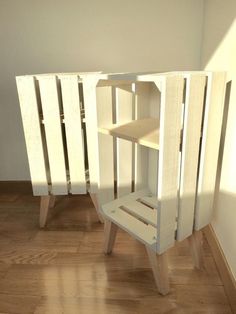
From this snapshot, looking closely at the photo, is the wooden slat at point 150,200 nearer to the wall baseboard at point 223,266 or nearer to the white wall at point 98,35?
the wall baseboard at point 223,266

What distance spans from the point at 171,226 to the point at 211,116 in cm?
39

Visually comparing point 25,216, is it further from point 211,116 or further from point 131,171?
point 211,116

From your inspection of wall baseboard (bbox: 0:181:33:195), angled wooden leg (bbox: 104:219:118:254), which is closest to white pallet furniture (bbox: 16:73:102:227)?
angled wooden leg (bbox: 104:219:118:254)

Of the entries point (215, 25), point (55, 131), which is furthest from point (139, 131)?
point (215, 25)

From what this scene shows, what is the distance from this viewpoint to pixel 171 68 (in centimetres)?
137

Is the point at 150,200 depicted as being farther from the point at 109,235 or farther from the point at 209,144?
the point at 209,144

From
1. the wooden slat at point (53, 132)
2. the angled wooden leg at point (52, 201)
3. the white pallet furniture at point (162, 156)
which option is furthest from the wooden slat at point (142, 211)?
the angled wooden leg at point (52, 201)

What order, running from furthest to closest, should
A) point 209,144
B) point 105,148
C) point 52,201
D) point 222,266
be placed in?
1. point 52,201
2. point 105,148
3. point 222,266
4. point 209,144

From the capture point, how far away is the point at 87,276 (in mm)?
1013

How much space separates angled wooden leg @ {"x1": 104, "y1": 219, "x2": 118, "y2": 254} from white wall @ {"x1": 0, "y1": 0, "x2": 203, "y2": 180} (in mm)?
Result: 842

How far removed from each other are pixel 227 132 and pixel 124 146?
1.34ft

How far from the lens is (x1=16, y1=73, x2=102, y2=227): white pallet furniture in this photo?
3.61 ft

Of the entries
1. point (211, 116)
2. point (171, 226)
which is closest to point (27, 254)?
point (171, 226)

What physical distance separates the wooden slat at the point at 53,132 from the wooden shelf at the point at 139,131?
0.90ft
